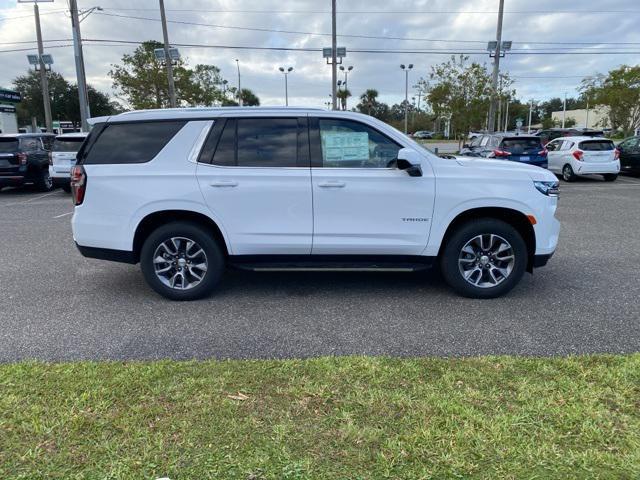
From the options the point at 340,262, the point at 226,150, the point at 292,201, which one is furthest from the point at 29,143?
the point at 340,262

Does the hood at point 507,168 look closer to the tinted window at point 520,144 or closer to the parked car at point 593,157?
the tinted window at point 520,144

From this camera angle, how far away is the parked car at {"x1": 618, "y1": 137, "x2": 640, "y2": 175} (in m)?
17.0

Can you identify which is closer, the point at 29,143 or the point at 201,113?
the point at 201,113

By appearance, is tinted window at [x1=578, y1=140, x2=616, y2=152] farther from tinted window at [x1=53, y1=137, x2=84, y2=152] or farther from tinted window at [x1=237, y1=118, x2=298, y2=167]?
tinted window at [x1=53, y1=137, x2=84, y2=152]

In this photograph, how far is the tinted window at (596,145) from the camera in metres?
→ 16.1

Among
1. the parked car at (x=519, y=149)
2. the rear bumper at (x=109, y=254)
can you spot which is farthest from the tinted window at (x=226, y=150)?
the parked car at (x=519, y=149)

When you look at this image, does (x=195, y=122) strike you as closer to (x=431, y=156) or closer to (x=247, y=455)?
(x=431, y=156)

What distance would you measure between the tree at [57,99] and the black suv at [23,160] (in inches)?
2111

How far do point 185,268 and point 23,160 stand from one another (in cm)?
1162

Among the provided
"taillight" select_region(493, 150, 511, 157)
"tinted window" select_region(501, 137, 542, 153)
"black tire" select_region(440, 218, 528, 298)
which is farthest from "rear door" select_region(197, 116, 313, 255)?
"tinted window" select_region(501, 137, 542, 153)

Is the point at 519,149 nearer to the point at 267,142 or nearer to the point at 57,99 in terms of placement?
the point at 267,142

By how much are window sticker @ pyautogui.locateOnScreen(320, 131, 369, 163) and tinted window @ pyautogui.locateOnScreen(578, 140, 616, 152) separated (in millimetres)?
14067

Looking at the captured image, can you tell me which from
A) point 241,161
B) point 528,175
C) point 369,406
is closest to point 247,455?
point 369,406

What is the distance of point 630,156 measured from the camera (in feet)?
56.4
